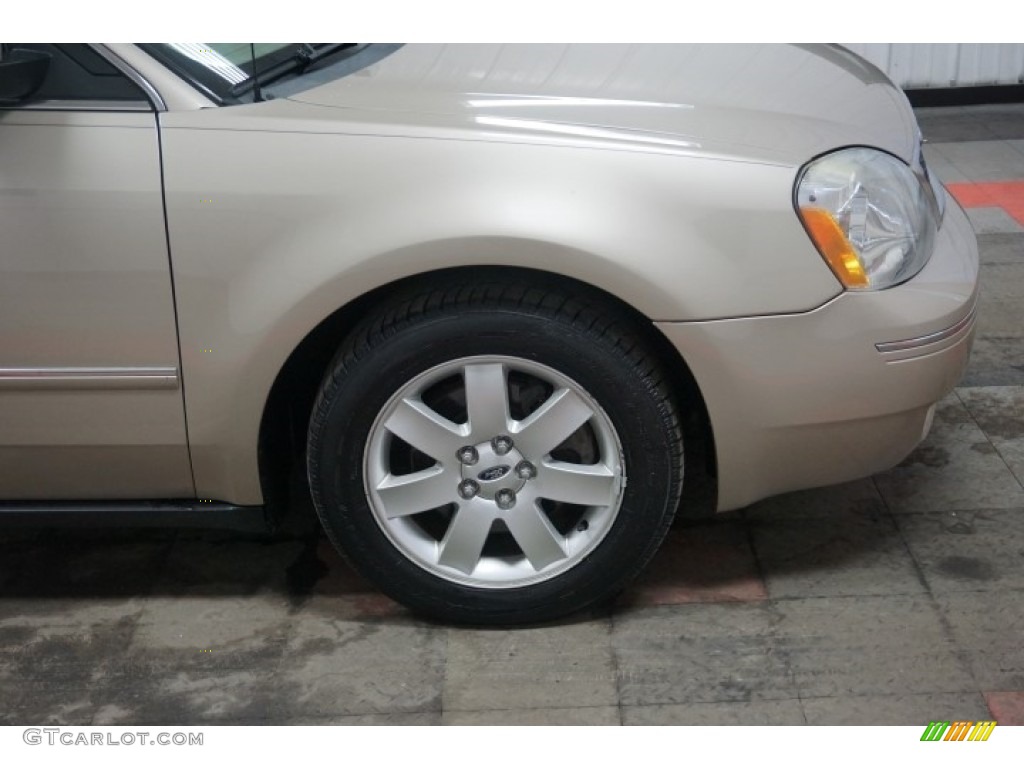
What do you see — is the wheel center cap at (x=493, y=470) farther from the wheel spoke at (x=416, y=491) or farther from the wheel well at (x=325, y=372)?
the wheel well at (x=325, y=372)

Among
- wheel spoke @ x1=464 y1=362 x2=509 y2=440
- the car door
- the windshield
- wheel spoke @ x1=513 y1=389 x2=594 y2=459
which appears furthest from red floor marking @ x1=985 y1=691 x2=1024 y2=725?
the windshield

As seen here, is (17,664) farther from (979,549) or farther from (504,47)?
(979,549)

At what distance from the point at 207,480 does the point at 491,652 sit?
2.19 ft

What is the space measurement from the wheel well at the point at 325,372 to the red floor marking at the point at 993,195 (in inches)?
116

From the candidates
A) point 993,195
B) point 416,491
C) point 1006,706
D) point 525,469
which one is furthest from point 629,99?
point 993,195

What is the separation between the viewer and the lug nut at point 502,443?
2.49 metres

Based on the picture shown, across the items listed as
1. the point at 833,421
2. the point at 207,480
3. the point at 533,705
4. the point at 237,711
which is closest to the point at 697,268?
the point at 833,421

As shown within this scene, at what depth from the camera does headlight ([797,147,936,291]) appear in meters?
2.39

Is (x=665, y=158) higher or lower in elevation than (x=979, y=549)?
Result: higher

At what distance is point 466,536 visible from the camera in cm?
257

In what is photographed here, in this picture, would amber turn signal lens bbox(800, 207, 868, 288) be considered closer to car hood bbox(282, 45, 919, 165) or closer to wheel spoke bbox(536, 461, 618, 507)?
car hood bbox(282, 45, 919, 165)

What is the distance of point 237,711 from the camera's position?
8.13ft

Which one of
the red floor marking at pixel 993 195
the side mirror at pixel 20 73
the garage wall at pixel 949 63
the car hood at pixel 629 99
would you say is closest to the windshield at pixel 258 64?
the car hood at pixel 629 99

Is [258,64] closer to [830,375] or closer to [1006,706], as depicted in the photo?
[830,375]
